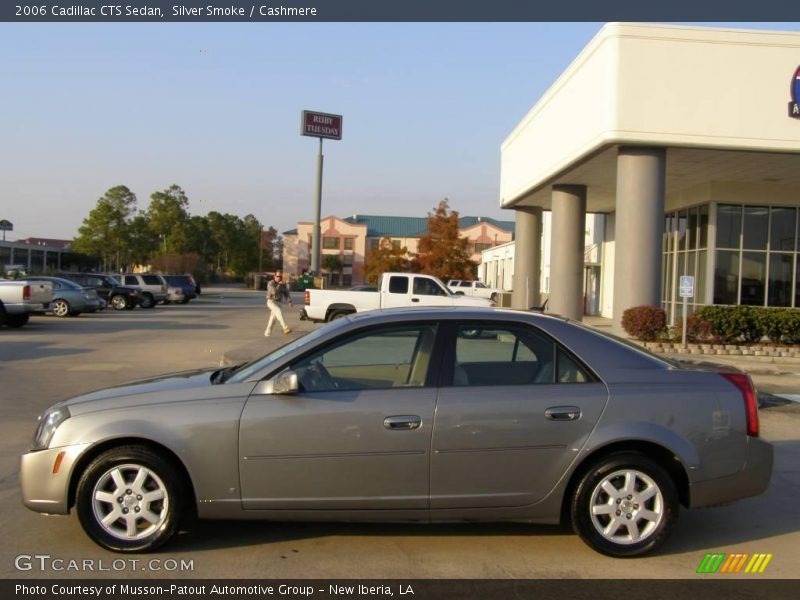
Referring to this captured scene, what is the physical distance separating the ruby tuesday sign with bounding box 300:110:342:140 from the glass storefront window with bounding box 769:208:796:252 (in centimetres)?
2080

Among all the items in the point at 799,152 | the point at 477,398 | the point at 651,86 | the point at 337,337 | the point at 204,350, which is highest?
the point at 651,86

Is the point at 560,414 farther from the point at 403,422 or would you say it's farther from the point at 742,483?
the point at 742,483

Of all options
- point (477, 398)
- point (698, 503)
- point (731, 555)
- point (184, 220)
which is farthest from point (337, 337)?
point (184, 220)

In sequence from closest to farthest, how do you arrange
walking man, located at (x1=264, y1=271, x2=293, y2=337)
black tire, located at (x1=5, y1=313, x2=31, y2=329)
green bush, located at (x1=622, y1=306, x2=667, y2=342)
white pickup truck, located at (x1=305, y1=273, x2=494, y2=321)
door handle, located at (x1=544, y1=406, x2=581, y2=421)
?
door handle, located at (x1=544, y1=406, x2=581, y2=421)
green bush, located at (x1=622, y1=306, x2=667, y2=342)
walking man, located at (x1=264, y1=271, x2=293, y2=337)
black tire, located at (x1=5, y1=313, x2=31, y2=329)
white pickup truck, located at (x1=305, y1=273, x2=494, y2=321)

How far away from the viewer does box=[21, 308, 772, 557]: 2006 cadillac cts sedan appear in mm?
4871

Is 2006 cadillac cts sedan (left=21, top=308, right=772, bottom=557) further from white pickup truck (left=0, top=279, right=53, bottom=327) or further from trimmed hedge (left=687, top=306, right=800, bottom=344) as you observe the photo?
white pickup truck (left=0, top=279, right=53, bottom=327)

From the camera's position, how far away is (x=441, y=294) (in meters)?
22.5

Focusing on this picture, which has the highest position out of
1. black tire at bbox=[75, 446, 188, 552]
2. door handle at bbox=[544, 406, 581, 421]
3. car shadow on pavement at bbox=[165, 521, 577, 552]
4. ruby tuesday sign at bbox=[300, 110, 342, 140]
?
ruby tuesday sign at bbox=[300, 110, 342, 140]

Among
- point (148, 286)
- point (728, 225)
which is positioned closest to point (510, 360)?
point (728, 225)

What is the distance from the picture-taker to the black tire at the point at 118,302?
35969 mm

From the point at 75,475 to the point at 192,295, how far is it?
42403mm

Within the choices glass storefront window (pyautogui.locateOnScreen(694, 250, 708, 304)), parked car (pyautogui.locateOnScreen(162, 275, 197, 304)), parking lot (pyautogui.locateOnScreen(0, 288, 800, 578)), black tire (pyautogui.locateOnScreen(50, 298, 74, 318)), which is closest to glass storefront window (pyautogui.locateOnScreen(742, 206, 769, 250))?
glass storefront window (pyautogui.locateOnScreen(694, 250, 708, 304))

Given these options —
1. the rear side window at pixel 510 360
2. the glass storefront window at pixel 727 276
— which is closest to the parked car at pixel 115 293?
the glass storefront window at pixel 727 276

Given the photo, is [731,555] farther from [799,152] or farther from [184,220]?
[184,220]
